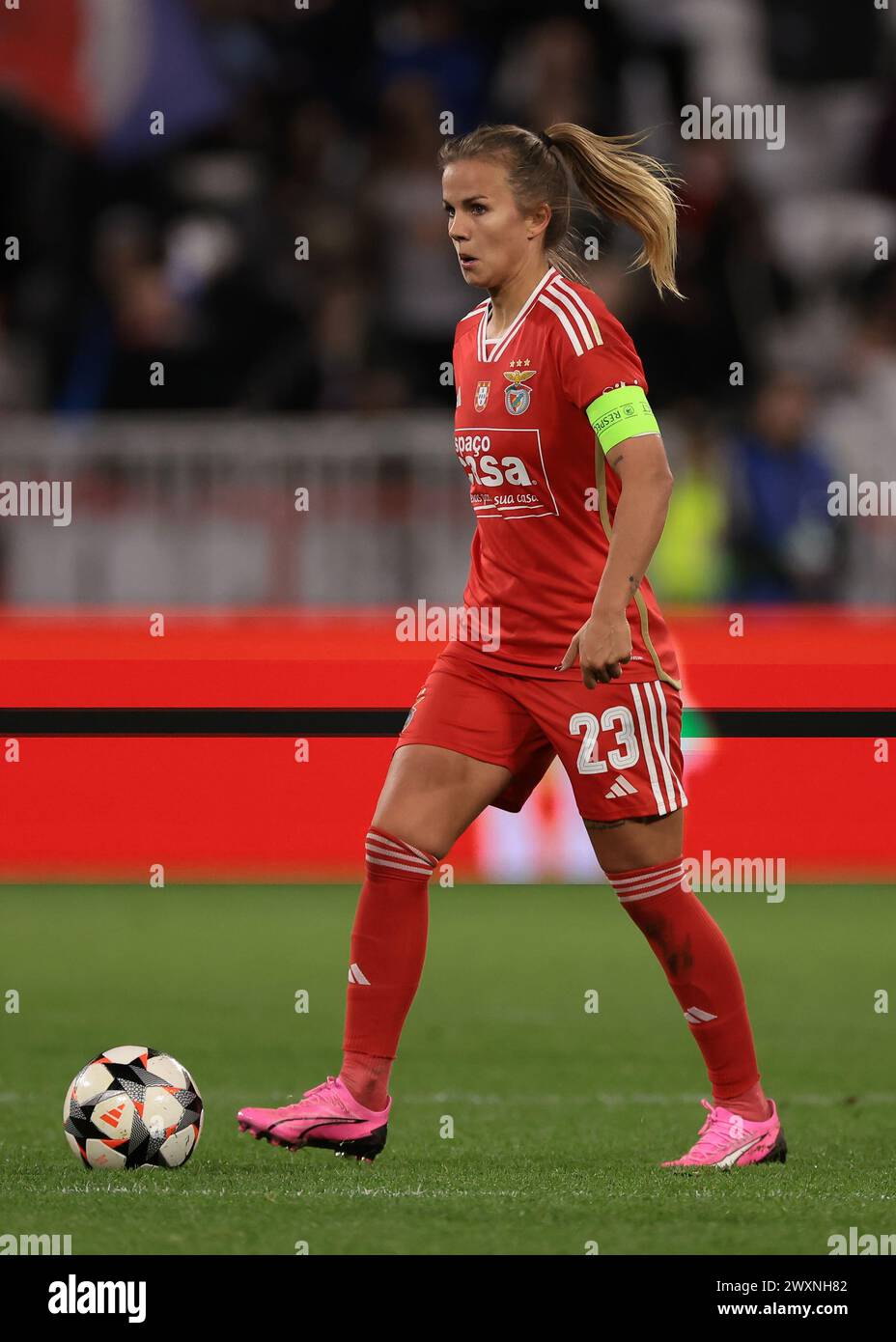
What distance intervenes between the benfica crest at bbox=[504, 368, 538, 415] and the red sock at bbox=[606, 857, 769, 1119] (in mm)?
1016

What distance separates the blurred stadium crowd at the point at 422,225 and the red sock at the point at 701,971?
6.15 m

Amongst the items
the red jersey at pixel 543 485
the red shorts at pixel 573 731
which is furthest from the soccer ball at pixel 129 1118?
the red jersey at pixel 543 485

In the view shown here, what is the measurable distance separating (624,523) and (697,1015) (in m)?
1.14

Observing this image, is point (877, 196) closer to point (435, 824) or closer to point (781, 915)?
point (781, 915)

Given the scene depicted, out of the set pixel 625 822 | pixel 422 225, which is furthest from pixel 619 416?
pixel 422 225

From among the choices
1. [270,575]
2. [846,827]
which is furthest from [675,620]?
[270,575]

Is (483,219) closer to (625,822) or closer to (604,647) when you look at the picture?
(604,647)

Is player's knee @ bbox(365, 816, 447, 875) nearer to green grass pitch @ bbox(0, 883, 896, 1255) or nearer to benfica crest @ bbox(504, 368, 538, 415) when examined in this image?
green grass pitch @ bbox(0, 883, 896, 1255)

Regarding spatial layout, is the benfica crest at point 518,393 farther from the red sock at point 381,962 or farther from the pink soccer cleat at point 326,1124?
the pink soccer cleat at point 326,1124

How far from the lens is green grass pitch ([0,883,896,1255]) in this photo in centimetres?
452

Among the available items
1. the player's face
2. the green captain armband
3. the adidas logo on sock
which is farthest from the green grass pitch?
the player's face

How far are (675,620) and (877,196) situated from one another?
16.1 ft

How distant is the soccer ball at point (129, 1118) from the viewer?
197 inches

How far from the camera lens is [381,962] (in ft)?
17.0
